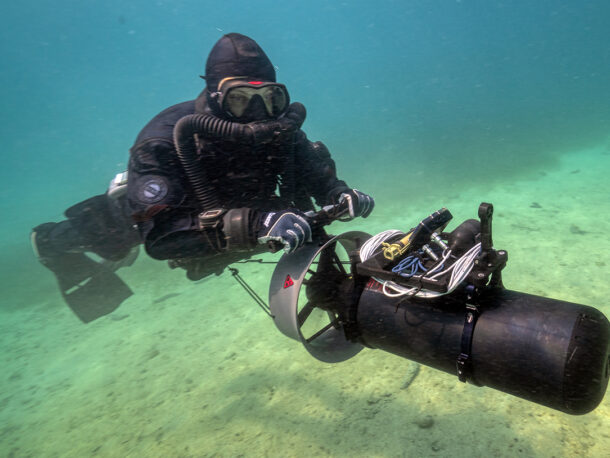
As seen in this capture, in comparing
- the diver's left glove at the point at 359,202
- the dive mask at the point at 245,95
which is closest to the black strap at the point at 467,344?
the diver's left glove at the point at 359,202

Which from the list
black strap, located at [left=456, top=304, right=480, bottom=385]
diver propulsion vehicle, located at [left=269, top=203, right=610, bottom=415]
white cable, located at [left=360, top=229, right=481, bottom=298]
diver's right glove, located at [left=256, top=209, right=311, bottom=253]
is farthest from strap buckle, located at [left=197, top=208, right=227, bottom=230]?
black strap, located at [left=456, top=304, right=480, bottom=385]

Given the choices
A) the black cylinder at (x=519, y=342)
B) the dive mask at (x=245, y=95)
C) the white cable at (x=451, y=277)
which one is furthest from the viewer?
the dive mask at (x=245, y=95)

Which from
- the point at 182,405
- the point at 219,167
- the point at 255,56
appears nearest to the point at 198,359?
the point at 182,405

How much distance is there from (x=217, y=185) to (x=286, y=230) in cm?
126

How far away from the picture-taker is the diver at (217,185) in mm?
2459

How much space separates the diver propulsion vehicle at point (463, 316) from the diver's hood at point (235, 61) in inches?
73.5

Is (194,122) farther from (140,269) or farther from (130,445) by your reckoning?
(140,269)

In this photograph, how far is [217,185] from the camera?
3.14 metres

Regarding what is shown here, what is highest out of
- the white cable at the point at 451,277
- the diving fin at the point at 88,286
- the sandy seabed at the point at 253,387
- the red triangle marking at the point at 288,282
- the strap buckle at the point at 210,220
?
the strap buckle at the point at 210,220

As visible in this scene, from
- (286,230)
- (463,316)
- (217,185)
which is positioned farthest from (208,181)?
(463,316)

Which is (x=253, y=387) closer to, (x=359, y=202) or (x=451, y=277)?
(x=359, y=202)

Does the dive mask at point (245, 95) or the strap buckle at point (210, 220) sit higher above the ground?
the dive mask at point (245, 95)

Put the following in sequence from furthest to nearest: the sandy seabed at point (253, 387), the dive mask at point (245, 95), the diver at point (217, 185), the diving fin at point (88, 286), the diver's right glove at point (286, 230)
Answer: the diving fin at point (88, 286)
the dive mask at point (245, 95)
the sandy seabed at point (253, 387)
the diver at point (217, 185)
the diver's right glove at point (286, 230)

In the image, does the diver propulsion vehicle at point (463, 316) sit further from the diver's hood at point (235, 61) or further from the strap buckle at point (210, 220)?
the diver's hood at point (235, 61)
